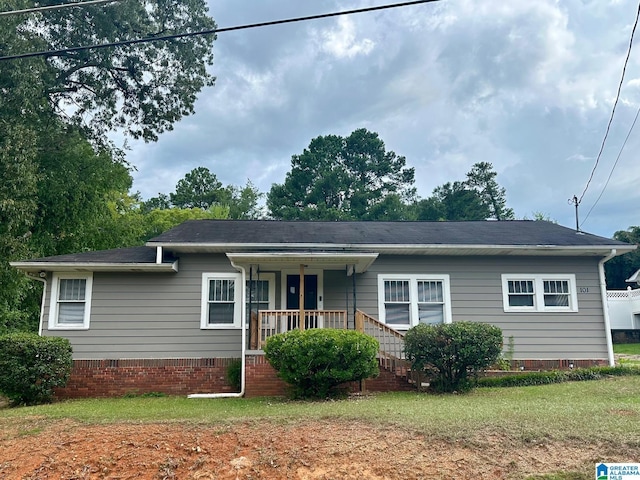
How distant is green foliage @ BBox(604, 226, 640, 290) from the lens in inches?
1261

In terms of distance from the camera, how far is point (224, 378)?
37.0 feet

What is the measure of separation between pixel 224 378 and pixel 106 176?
10.8 meters

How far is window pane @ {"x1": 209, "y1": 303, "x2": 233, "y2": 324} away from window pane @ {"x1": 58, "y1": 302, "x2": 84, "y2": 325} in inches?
A: 115

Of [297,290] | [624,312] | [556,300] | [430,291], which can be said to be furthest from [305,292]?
[624,312]

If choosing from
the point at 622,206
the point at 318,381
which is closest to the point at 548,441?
the point at 318,381

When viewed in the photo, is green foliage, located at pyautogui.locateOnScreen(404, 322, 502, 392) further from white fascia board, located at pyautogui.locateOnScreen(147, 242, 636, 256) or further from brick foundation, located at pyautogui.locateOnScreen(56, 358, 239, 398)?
brick foundation, located at pyautogui.locateOnScreen(56, 358, 239, 398)

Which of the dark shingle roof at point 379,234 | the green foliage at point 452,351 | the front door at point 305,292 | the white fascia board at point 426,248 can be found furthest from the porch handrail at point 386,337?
the dark shingle roof at point 379,234

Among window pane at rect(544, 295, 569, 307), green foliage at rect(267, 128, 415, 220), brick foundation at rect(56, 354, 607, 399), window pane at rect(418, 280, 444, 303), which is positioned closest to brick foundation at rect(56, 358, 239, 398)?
brick foundation at rect(56, 354, 607, 399)

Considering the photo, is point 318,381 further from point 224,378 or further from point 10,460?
point 10,460

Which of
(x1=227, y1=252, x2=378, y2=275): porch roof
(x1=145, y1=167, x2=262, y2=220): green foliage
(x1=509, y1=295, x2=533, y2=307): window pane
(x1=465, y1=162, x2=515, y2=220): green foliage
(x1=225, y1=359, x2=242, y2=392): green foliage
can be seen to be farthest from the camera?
(x1=465, y1=162, x2=515, y2=220): green foliage

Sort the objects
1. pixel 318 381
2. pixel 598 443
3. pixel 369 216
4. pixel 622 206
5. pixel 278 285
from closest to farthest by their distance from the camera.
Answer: pixel 598 443 → pixel 318 381 → pixel 278 285 → pixel 622 206 → pixel 369 216

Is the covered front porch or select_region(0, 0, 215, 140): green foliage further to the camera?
select_region(0, 0, 215, 140): green foliage

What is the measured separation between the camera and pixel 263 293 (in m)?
12.2

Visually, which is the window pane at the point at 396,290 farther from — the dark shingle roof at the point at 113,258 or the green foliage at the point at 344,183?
the green foliage at the point at 344,183
